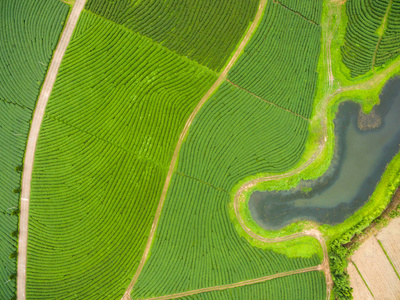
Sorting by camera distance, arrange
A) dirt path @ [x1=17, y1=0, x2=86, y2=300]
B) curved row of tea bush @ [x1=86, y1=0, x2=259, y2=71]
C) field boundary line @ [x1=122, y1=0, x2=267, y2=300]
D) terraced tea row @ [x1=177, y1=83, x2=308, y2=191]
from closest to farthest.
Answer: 1. dirt path @ [x1=17, y1=0, x2=86, y2=300]
2. curved row of tea bush @ [x1=86, y1=0, x2=259, y2=71]
3. field boundary line @ [x1=122, y1=0, x2=267, y2=300]
4. terraced tea row @ [x1=177, y1=83, x2=308, y2=191]

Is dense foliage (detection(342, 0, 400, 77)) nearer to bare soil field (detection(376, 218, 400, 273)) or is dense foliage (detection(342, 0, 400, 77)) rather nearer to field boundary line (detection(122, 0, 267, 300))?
field boundary line (detection(122, 0, 267, 300))

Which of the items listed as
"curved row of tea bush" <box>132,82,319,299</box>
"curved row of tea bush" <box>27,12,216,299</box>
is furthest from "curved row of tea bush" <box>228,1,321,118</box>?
A: "curved row of tea bush" <box>27,12,216,299</box>

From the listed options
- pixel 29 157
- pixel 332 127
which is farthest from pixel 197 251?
pixel 332 127

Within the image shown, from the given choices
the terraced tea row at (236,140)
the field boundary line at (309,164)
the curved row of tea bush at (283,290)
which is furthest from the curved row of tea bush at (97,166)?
the curved row of tea bush at (283,290)

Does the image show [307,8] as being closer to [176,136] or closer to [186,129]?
[186,129]

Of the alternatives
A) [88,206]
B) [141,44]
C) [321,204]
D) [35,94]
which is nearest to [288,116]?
[321,204]

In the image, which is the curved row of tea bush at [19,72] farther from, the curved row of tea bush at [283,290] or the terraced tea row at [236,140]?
the curved row of tea bush at [283,290]
